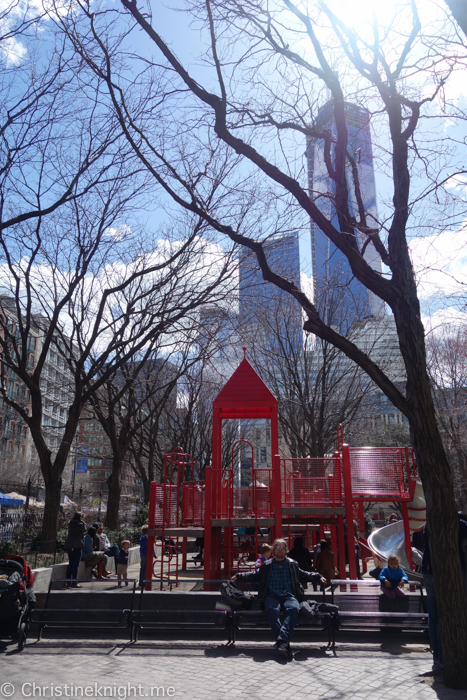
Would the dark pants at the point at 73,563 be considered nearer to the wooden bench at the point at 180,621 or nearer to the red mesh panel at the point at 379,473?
the wooden bench at the point at 180,621

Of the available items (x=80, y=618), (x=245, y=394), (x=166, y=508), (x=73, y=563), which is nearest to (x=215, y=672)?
(x=80, y=618)

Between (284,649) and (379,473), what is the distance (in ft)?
23.2

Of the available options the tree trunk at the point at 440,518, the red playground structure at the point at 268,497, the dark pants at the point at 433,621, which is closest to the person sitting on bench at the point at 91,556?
the red playground structure at the point at 268,497

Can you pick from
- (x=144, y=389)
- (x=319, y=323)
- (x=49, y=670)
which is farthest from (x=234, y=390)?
(x=144, y=389)

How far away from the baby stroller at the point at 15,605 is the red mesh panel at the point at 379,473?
306 inches

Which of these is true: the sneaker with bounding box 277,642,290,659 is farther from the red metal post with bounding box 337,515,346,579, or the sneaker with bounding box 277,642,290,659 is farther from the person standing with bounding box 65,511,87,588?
the person standing with bounding box 65,511,87,588

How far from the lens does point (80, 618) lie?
810 cm

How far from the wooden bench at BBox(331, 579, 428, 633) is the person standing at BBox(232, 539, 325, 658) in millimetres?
672

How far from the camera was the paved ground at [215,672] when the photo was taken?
16.4 ft

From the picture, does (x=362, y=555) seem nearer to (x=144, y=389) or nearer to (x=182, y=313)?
(x=182, y=313)

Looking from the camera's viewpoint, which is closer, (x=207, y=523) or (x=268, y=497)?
(x=207, y=523)

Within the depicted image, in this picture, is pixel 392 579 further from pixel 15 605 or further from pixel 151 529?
pixel 151 529

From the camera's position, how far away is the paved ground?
16.4 feet

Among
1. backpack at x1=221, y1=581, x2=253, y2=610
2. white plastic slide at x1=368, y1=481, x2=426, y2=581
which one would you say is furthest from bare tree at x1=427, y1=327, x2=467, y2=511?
backpack at x1=221, y1=581, x2=253, y2=610
